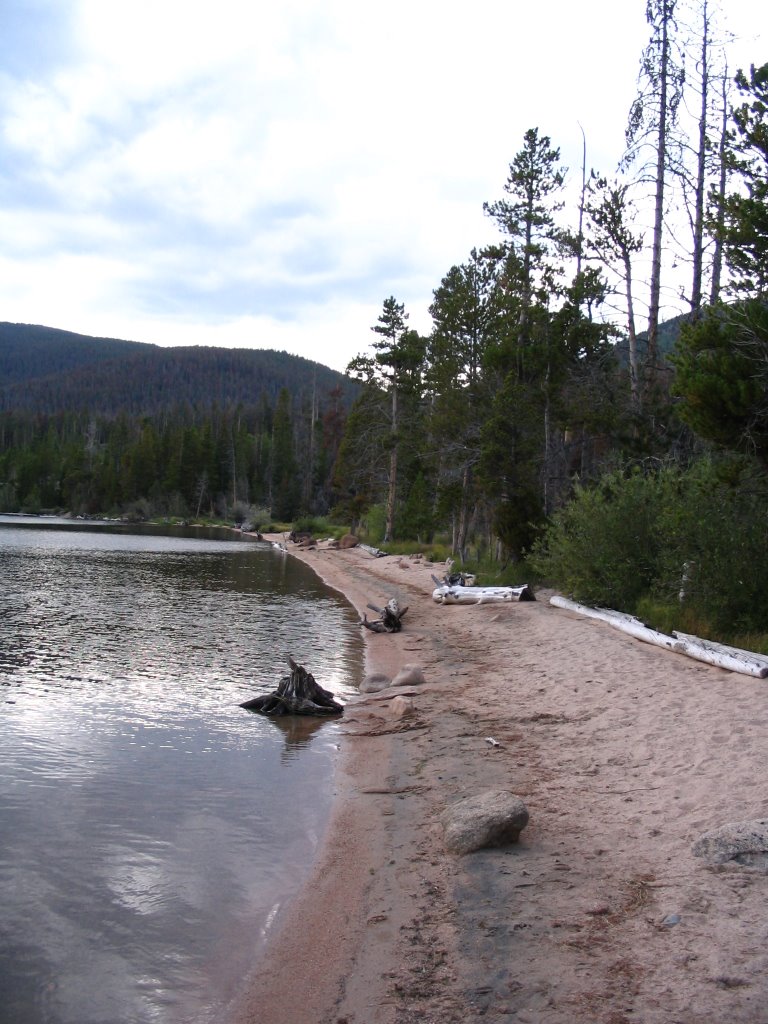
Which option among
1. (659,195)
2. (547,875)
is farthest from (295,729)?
(659,195)

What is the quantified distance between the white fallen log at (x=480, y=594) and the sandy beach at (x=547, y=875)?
909cm

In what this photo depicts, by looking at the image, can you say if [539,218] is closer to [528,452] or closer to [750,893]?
[528,452]

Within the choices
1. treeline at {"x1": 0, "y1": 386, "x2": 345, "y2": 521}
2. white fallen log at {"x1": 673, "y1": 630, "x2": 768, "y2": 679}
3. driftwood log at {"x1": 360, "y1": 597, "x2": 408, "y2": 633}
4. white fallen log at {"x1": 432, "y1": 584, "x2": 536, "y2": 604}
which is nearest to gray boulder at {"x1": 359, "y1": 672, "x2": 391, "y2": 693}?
white fallen log at {"x1": 673, "y1": 630, "x2": 768, "y2": 679}

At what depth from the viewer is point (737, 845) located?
5.29 metres

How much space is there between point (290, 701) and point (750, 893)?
746cm

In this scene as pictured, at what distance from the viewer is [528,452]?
2573cm

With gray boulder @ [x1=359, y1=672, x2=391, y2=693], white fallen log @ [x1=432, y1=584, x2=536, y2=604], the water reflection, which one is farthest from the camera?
white fallen log @ [x1=432, y1=584, x2=536, y2=604]

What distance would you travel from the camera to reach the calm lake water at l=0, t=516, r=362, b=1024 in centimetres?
493

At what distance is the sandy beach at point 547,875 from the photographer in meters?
4.23

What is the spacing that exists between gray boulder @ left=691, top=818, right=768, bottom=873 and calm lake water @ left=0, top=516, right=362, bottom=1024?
2884mm

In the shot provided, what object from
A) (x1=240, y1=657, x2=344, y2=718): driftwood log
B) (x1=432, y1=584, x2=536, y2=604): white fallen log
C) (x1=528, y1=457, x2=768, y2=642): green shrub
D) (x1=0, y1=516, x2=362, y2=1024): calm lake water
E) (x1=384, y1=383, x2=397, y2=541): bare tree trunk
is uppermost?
(x1=384, y1=383, x2=397, y2=541): bare tree trunk

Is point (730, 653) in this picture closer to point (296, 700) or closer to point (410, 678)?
point (410, 678)

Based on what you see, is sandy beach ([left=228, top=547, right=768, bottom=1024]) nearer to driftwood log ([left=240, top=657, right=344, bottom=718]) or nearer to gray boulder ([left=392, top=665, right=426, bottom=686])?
driftwood log ([left=240, top=657, right=344, bottom=718])

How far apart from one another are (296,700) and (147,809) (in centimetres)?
393
